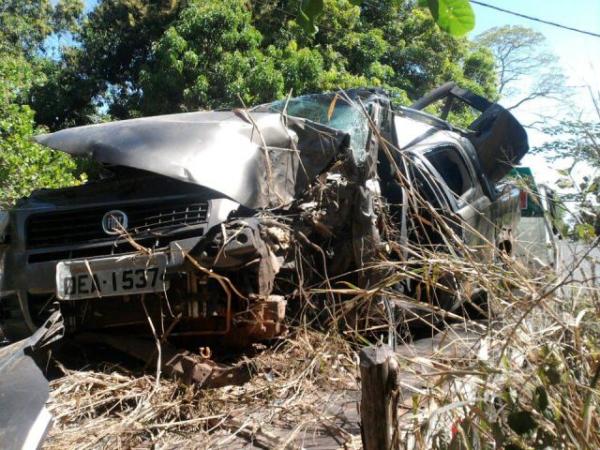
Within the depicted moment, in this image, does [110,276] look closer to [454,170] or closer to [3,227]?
[3,227]

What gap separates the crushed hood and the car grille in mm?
208

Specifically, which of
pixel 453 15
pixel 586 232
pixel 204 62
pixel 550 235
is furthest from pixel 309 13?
pixel 204 62

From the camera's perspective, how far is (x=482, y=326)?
2730 mm

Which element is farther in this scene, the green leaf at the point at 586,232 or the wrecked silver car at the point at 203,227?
the wrecked silver car at the point at 203,227

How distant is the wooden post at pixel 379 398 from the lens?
2.26 metres

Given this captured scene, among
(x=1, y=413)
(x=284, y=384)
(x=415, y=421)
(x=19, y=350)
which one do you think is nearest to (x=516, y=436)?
(x=415, y=421)

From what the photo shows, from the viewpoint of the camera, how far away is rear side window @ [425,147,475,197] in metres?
6.07

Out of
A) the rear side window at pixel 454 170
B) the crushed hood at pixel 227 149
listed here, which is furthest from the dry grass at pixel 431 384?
the rear side window at pixel 454 170

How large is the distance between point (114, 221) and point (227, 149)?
82 centimetres

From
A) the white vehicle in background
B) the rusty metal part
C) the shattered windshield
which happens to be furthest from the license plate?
the white vehicle in background

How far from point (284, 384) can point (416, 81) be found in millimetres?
13233

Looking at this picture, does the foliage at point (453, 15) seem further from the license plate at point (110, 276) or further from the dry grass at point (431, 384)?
the license plate at point (110, 276)

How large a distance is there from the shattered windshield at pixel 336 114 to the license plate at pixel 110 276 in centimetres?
155

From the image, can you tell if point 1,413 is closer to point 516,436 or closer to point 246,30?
point 516,436
